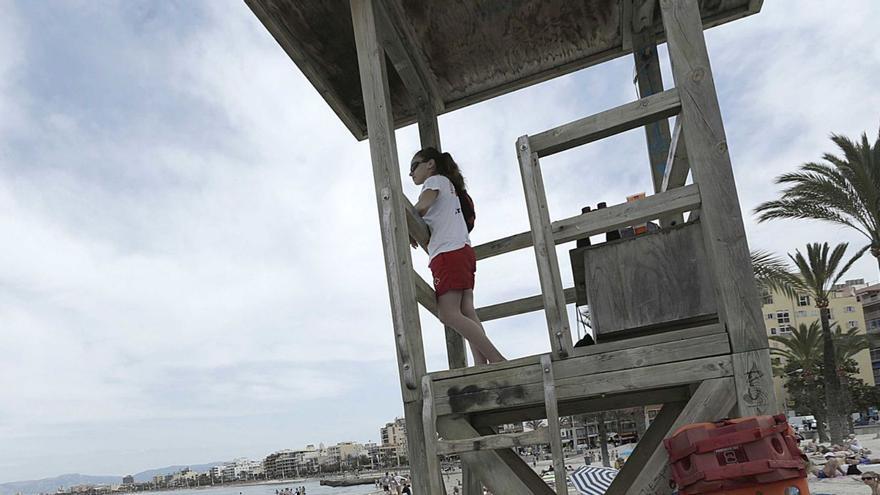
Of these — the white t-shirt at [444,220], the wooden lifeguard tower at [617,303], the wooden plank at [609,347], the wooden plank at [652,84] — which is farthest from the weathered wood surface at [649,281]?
the wooden plank at [652,84]

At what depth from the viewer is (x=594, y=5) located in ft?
18.4

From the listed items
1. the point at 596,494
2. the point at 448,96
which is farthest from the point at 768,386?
the point at 596,494

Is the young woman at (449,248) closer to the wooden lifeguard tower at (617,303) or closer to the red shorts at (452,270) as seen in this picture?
the red shorts at (452,270)

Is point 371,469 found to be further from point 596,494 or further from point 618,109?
point 618,109

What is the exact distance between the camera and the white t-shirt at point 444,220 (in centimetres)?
446

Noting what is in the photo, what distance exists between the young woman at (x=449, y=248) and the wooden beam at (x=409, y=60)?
1080mm

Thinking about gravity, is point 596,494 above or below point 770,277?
below

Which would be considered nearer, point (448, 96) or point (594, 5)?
point (594, 5)

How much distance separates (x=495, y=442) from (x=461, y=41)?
3442mm

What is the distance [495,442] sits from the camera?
3512 millimetres

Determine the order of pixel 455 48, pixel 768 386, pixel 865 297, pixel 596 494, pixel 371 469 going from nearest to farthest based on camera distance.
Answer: pixel 768 386, pixel 455 48, pixel 596 494, pixel 865 297, pixel 371 469

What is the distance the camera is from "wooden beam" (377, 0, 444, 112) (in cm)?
510

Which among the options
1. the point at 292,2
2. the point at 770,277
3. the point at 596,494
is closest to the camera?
the point at 292,2

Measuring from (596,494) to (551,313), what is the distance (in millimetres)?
13808
